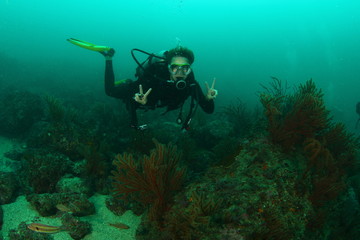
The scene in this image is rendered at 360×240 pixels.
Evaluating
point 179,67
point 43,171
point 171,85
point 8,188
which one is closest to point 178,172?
point 171,85

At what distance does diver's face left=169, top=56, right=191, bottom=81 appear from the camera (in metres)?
4.42

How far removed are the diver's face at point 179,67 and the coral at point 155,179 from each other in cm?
190

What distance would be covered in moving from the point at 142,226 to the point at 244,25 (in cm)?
15704

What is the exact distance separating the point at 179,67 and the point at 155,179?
2563 millimetres

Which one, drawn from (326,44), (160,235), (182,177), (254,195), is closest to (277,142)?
(254,195)

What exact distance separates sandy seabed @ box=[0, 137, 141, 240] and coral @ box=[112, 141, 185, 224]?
0.63 metres

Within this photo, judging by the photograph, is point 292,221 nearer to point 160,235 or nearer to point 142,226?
point 160,235

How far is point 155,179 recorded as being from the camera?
3.02 m

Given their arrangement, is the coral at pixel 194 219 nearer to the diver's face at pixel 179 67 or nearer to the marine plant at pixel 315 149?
the marine plant at pixel 315 149

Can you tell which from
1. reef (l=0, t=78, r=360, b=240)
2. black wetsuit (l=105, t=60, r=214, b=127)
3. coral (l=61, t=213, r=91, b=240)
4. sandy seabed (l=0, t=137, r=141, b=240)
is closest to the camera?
reef (l=0, t=78, r=360, b=240)

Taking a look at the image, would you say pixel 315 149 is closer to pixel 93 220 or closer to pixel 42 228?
pixel 93 220

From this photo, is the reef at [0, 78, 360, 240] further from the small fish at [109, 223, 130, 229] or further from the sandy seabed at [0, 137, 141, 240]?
the small fish at [109, 223, 130, 229]

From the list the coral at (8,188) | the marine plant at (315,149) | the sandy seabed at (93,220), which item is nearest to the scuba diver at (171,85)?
the marine plant at (315,149)

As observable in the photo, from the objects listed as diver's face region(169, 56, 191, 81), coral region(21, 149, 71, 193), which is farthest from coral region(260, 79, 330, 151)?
coral region(21, 149, 71, 193)
